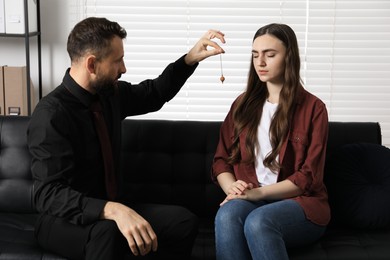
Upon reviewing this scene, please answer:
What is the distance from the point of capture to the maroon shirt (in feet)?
7.59

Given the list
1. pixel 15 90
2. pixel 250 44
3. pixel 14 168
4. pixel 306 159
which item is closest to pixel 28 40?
pixel 15 90

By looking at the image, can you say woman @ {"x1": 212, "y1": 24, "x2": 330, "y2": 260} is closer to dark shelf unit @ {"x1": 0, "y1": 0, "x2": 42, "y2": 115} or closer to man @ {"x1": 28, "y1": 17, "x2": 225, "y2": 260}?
man @ {"x1": 28, "y1": 17, "x2": 225, "y2": 260}

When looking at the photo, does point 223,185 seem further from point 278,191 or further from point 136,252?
point 136,252

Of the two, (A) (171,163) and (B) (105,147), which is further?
(A) (171,163)

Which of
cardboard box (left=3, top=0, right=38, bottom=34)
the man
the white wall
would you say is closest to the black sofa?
the man

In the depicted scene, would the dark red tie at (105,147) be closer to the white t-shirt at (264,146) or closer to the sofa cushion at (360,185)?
the white t-shirt at (264,146)

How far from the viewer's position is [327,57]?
346 cm

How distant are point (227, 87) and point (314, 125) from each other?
1161 millimetres

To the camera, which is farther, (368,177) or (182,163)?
(182,163)

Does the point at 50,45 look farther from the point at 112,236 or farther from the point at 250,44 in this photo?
the point at 112,236

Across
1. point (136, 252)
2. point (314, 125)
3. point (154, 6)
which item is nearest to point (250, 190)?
point (314, 125)

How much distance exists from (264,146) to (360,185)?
0.44m

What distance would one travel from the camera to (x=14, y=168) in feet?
8.77

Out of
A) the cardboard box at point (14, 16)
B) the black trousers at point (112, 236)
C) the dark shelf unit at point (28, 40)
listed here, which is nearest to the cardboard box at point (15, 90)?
the dark shelf unit at point (28, 40)
